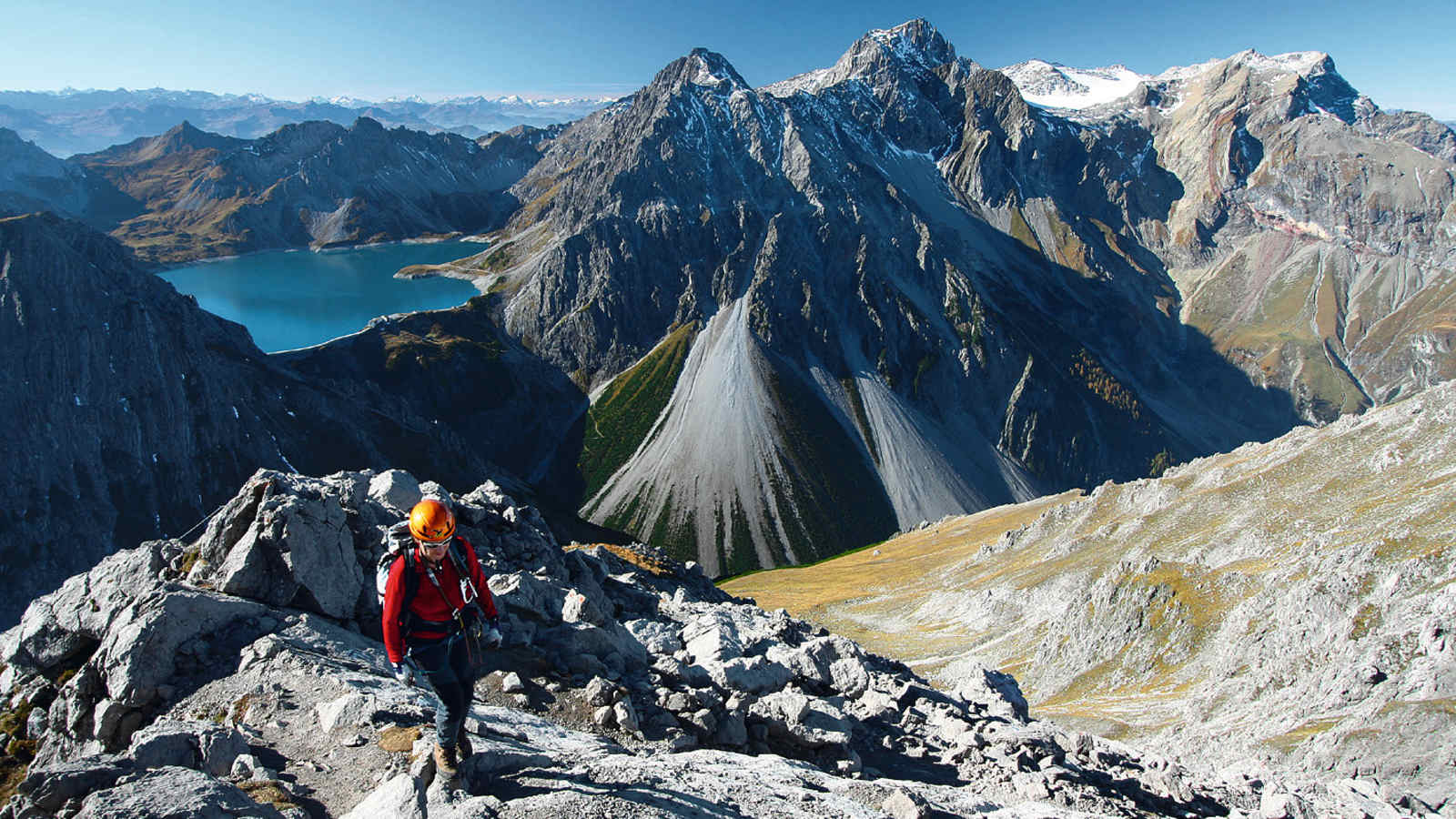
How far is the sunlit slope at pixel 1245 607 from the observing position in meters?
32.4

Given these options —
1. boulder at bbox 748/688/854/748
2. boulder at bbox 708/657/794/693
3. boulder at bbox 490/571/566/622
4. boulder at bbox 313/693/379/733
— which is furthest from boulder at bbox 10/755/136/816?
boulder at bbox 708/657/794/693

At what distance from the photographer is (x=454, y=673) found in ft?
40.0

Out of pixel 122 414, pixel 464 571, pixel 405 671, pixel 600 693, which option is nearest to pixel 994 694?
pixel 600 693

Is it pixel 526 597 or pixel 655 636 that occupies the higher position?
pixel 526 597

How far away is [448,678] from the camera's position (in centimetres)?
1197

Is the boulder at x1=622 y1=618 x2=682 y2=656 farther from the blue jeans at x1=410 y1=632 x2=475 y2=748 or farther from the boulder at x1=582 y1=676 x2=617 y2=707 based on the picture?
the blue jeans at x1=410 y1=632 x2=475 y2=748

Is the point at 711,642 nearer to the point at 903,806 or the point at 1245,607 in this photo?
the point at 903,806

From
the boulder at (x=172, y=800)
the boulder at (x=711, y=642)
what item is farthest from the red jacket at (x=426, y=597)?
the boulder at (x=711, y=642)

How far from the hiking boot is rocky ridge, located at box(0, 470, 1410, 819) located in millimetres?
173

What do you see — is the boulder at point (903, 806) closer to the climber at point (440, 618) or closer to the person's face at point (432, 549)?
the climber at point (440, 618)

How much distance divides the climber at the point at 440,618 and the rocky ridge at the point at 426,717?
1.04 m

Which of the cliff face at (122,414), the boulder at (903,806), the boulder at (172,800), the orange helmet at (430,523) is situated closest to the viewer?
the boulder at (172,800)

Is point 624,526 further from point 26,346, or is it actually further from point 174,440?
point 26,346

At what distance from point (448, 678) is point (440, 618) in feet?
3.50
